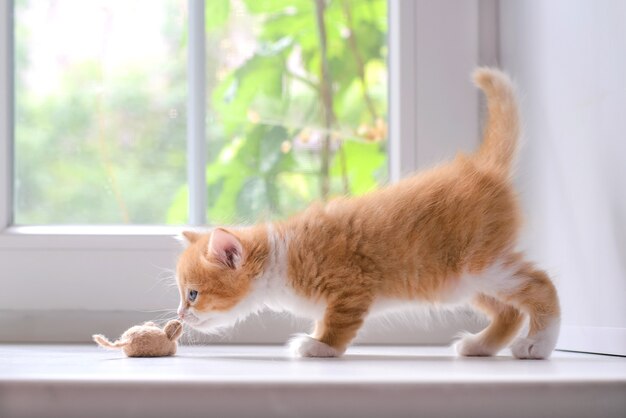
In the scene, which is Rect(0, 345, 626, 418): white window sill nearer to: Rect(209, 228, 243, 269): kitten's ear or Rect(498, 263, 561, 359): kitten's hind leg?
Rect(498, 263, 561, 359): kitten's hind leg

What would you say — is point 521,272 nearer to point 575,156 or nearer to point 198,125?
point 575,156

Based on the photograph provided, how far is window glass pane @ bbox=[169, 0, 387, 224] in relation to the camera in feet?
8.80

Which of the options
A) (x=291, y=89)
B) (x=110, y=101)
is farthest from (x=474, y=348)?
(x=110, y=101)

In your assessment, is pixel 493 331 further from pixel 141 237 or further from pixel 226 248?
pixel 141 237

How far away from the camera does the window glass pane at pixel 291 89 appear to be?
2.68 m

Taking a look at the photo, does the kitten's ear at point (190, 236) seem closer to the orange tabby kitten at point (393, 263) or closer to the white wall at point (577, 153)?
the orange tabby kitten at point (393, 263)

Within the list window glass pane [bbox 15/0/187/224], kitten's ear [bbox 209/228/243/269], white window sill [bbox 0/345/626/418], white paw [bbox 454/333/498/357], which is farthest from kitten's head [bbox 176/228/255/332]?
window glass pane [bbox 15/0/187/224]

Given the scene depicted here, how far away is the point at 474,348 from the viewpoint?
1.44m

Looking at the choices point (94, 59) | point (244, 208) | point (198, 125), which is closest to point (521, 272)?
point (198, 125)

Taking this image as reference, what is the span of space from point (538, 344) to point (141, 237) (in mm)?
801

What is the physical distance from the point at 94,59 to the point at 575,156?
1706 mm

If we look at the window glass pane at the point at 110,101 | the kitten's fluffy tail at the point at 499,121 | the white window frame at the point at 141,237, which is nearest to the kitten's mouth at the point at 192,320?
the white window frame at the point at 141,237

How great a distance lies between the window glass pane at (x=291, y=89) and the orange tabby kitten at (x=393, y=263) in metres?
1.19

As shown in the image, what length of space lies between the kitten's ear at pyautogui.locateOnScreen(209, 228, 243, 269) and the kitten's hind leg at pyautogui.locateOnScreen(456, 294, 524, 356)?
39 centimetres
